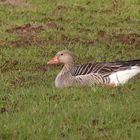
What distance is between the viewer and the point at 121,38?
16.2m

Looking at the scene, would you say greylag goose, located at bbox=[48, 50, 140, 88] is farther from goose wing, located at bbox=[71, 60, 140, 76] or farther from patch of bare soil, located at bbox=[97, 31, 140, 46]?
patch of bare soil, located at bbox=[97, 31, 140, 46]

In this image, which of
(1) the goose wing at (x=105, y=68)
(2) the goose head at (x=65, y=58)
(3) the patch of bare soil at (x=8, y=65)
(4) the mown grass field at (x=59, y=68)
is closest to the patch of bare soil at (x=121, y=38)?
(4) the mown grass field at (x=59, y=68)

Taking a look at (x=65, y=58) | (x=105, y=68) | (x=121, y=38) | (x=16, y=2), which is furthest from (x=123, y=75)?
(x=16, y=2)

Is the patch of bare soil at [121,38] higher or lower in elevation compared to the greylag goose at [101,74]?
higher

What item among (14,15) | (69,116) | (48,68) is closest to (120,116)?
(69,116)

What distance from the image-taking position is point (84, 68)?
11.1 metres

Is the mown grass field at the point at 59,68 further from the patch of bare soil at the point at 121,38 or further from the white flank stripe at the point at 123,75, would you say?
the white flank stripe at the point at 123,75

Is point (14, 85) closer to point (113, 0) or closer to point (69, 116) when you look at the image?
point (69, 116)

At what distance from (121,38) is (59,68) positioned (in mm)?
3081

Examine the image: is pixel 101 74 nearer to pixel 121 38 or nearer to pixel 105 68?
pixel 105 68

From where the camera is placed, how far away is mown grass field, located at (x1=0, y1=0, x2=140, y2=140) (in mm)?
7707

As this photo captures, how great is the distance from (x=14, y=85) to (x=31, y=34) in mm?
5389

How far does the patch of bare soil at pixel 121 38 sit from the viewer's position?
15.8 metres

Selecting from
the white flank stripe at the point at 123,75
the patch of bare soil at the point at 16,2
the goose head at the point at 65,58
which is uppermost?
the patch of bare soil at the point at 16,2
